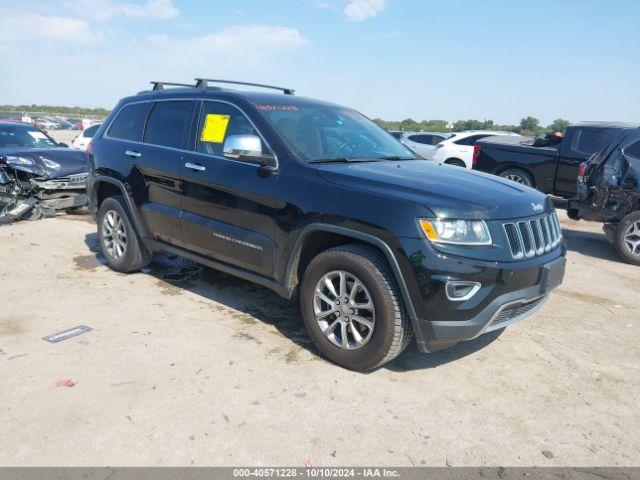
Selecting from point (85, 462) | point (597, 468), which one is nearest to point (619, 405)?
point (597, 468)

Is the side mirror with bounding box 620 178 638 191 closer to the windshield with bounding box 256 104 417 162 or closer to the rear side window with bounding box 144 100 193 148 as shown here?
the windshield with bounding box 256 104 417 162

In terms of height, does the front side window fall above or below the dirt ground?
above

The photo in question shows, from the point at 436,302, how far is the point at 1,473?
2.43 metres

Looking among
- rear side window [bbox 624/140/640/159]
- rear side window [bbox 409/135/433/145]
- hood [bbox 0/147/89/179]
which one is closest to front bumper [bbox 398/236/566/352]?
rear side window [bbox 624/140/640/159]

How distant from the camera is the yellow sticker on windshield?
443 centimetres

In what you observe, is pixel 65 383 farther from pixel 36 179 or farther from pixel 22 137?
pixel 22 137

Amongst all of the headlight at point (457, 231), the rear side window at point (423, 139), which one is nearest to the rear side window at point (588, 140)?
the rear side window at point (423, 139)

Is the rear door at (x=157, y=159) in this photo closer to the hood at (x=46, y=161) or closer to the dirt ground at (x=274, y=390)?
the dirt ground at (x=274, y=390)

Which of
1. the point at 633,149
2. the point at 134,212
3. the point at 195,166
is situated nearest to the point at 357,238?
the point at 195,166

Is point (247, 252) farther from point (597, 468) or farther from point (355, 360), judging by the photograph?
point (597, 468)

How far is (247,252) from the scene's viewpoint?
4.13 metres

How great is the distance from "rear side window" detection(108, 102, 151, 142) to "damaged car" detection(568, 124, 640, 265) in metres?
5.91

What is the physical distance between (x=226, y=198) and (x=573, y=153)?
8.15m

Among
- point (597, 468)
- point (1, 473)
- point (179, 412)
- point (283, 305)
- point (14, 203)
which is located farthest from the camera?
point (14, 203)
